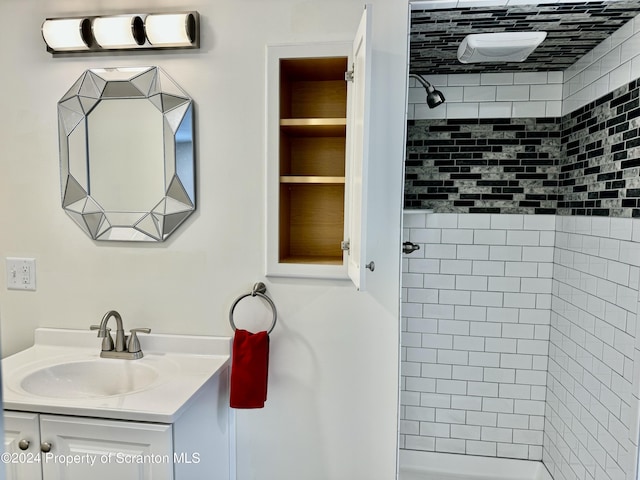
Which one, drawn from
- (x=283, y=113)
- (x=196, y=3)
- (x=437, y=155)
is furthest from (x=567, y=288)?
(x=196, y=3)

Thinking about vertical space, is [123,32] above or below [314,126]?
above

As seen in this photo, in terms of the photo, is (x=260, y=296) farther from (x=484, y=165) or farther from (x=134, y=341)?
(x=484, y=165)

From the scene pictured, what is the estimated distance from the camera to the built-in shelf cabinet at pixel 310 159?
1.66m

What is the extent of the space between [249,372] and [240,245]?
468mm

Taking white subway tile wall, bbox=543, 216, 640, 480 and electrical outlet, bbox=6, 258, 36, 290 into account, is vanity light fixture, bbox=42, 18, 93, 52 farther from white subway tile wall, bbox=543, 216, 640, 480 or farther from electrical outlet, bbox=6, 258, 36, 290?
white subway tile wall, bbox=543, 216, 640, 480

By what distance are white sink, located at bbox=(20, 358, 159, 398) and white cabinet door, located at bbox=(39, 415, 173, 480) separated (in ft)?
0.96

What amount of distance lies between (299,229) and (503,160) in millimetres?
1222

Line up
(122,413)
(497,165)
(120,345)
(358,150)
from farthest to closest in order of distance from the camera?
(497,165) < (120,345) < (358,150) < (122,413)

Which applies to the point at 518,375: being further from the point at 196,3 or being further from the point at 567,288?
the point at 196,3

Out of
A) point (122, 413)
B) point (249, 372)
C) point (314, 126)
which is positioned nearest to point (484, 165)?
point (314, 126)

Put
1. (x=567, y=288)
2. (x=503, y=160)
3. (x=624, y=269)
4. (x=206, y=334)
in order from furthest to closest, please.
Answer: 1. (x=503, y=160)
2. (x=567, y=288)
3. (x=206, y=334)
4. (x=624, y=269)

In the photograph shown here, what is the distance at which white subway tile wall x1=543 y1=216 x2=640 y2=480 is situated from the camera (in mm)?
1648

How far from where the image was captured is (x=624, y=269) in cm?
170

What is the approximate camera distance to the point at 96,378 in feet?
5.62
